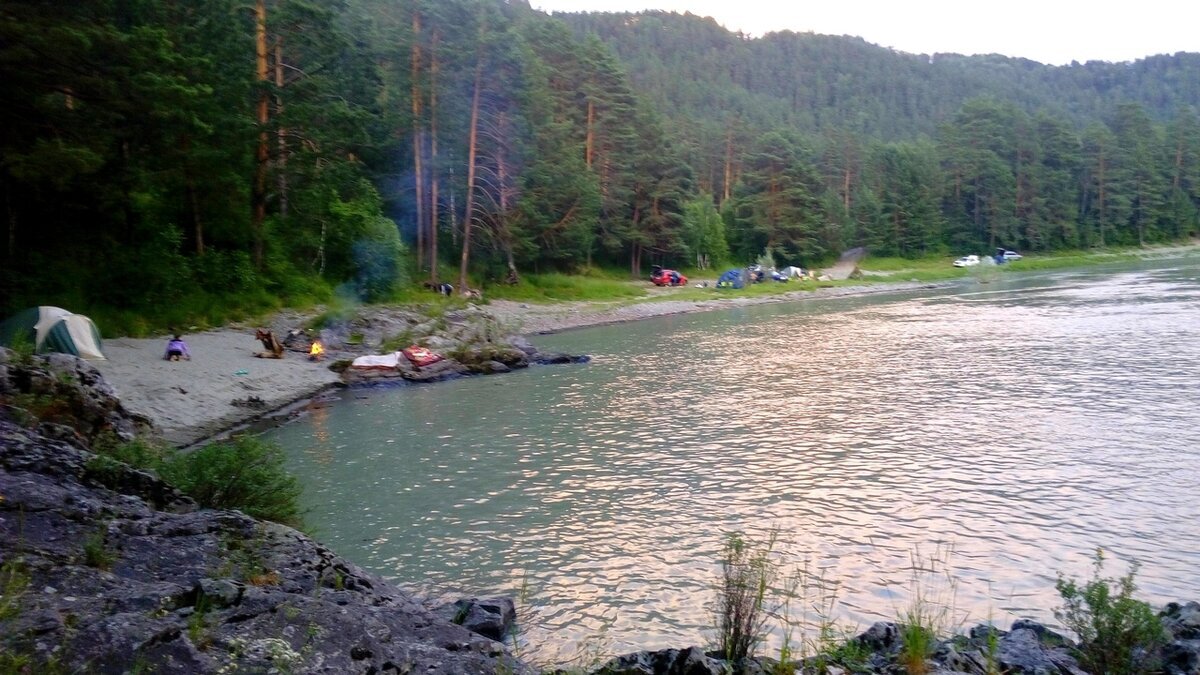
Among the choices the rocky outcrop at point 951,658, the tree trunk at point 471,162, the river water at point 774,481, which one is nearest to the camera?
the rocky outcrop at point 951,658

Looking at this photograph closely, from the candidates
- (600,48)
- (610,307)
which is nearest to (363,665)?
(610,307)

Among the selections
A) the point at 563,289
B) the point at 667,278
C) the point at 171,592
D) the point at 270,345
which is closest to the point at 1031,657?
the point at 171,592

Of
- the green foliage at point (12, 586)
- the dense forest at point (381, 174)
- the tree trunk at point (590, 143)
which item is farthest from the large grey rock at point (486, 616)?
the tree trunk at point (590, 143)

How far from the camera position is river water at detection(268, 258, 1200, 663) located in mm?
10094

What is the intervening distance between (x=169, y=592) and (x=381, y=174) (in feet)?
156

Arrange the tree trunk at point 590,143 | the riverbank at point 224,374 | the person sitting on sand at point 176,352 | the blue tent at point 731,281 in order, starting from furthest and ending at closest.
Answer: the blue tent at point 731,281
the tree trunk at point 590,143
the person sitting on sand at point 176,352
the riverbank at point 224,374

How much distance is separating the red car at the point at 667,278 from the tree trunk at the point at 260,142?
3592 cm

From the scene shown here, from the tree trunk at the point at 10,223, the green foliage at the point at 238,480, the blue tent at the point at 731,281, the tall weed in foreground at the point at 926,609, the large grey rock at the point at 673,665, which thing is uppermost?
the tree trunk at the point at 10,223

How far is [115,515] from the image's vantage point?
790 centimetres

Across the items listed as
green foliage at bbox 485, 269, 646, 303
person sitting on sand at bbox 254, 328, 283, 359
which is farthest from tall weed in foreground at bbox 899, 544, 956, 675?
green foliage at bbox 485, 269, 646, 303

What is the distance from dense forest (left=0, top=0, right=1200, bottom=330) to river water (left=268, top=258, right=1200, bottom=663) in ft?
31.6

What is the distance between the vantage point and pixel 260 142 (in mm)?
34938

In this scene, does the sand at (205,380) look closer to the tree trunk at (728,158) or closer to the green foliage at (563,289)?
the green foliage at (563,289)

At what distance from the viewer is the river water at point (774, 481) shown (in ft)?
33.1
